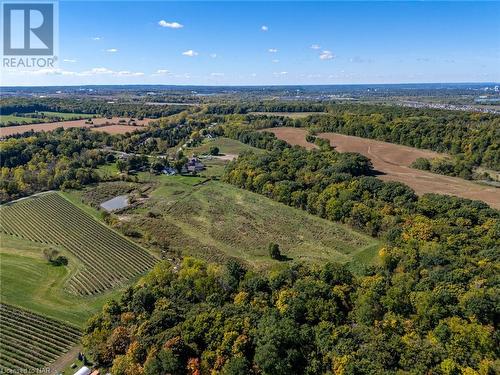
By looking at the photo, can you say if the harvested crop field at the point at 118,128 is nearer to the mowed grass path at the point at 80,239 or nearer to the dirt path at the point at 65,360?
the mowed grass path at the point at 80,239

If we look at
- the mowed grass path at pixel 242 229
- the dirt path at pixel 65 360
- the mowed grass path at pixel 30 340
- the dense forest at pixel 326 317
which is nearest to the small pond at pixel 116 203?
the mowed grass path at pixel 242 229

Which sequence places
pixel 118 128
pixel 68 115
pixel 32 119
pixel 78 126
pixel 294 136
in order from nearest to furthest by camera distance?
1. pixel 294 136
2. pixel 78 126
3. pixel 118 128
4. pixel 32 119
5. pixel 68 115

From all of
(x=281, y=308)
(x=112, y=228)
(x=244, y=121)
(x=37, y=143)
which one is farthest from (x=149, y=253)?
(x=244, y=121)

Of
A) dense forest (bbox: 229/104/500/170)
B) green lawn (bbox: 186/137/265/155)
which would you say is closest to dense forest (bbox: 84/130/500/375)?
dense forest (bbox: 229/104/500/170)

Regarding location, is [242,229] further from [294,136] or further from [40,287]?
[294,136]

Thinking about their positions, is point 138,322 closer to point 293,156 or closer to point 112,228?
point 112,228

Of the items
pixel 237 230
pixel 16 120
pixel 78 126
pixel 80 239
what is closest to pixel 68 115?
pixel 16 120

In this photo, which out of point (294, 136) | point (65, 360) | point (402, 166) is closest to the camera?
point (65, 360)

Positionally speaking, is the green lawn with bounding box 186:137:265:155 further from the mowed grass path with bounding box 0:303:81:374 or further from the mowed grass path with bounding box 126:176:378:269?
the mowed grass path with bounding box 0:303:81:374
